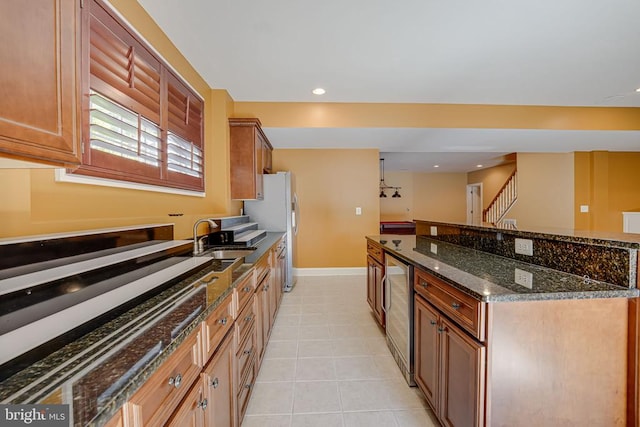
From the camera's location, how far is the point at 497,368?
1078 millimetres

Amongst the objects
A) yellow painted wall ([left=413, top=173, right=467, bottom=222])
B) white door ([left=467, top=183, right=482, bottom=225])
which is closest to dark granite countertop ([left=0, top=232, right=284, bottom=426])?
yellow painted wall ([left=413, top=173, right=467, bottom=222])

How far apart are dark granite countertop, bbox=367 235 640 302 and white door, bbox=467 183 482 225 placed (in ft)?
24.1

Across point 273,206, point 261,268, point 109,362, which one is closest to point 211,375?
point 109,362

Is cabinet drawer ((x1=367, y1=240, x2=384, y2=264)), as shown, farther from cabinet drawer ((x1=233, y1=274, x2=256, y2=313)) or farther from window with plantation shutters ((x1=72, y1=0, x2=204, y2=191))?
window with plantation shutters ((x1=72, y1=0, x2=204, y2=191))

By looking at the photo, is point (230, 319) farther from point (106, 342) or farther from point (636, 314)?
point (636, 314)

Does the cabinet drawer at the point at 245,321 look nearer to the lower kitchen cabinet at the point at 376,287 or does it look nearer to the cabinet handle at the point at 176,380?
the cabinet handle at the point at 176,380

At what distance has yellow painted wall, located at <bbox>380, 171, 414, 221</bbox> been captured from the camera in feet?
28.1

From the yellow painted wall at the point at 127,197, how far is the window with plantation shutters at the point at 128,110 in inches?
5.0

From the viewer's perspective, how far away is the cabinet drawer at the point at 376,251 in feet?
8.17

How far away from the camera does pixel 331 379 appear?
1.94m

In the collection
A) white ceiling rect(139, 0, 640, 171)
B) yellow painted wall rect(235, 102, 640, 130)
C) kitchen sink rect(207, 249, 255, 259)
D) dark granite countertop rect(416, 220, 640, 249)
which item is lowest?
kitchen sink rect(207, 249, 255, 259)

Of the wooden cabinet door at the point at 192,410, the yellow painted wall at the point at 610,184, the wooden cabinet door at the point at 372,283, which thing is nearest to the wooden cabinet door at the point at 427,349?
the wooden cabinet door at the point at 372,283

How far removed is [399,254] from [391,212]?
6845mm

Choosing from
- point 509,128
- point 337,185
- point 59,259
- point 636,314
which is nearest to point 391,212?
point 337,185
